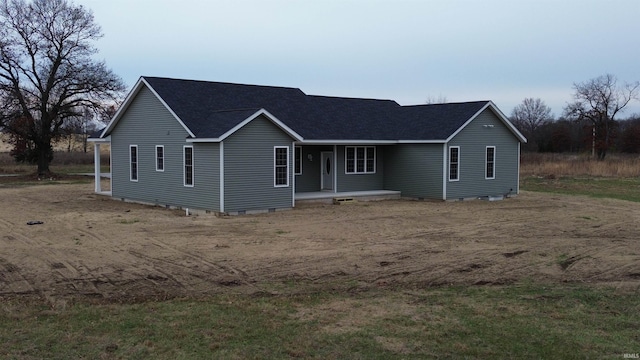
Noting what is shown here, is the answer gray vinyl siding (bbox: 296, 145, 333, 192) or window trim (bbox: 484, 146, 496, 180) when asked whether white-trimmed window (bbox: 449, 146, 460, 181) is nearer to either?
window trim (bbox: 484, 146, 496, 180)

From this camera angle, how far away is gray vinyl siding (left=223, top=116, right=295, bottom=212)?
19078mm

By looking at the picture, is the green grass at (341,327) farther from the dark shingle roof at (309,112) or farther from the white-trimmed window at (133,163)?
A: the white-trimmed window at (133,163)

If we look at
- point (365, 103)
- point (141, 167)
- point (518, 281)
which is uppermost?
point (365, 103)

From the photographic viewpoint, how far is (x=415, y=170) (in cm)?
2522

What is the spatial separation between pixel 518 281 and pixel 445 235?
4.84 metres

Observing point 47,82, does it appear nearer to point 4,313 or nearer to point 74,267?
point 74,267

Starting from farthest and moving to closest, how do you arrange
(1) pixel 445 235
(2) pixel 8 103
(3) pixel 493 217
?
(2) pixel 8 103 → (3) pixel 493 217 → (1) pixel 445 235

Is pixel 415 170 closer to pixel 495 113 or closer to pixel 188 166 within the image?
pixel 495 113

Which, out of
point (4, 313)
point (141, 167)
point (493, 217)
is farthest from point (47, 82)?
point (4, 313)

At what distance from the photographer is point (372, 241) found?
45.8ft

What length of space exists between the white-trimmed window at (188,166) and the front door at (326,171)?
6417 mm

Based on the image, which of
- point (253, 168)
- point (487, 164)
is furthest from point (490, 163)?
point (253, 168)

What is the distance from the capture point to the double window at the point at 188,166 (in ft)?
66.4

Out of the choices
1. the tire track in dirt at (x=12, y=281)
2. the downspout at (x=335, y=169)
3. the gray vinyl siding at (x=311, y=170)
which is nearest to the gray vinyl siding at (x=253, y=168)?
the gray vinyl siding at (x=311, y=170)
